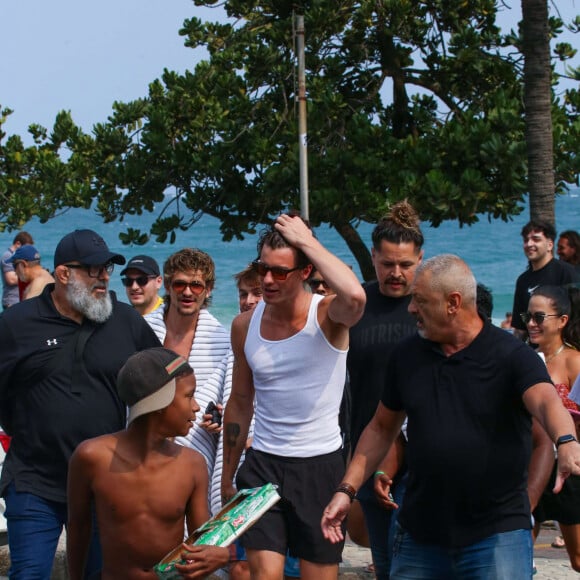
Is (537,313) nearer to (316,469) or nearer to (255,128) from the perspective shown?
(316,469)

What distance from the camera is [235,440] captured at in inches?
211

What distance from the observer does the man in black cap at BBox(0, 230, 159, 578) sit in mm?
5234

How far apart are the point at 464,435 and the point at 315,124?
1101 centimetres

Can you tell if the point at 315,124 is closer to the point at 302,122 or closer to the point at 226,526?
the point at 302,122

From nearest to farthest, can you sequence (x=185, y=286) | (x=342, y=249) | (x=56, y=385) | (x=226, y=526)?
1. (x=226, y=526)
2. (x=56, y=385)
3. (x=185, y=286)
4. (x=342, y=249)

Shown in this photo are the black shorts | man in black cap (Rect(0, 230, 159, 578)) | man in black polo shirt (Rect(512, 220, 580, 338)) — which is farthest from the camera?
man in black polo shirt (Rect(512, 220, 580, 338))

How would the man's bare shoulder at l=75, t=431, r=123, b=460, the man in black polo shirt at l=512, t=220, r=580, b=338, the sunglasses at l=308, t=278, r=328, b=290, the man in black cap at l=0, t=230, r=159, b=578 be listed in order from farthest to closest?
the man in black polo shirt at l=512, t=220, r=580, b=338 → the sunglasses at l=308, t=278, r=328, b=290 → the man in black cap at l=0, t=230, r=159, b=578 → the man's bare shoulder at l=75, t=431, r=123, b=460

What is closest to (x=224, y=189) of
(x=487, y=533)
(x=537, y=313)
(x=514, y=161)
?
(x=514, y=161)

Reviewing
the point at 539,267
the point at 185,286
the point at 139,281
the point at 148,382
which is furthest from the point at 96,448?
the point at 539,267

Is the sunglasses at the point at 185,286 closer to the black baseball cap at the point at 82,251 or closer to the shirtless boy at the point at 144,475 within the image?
the black baseball cap at the point at 82,251

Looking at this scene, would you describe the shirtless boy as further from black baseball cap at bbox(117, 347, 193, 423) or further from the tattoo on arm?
the tattoo on arm

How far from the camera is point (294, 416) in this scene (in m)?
5.02

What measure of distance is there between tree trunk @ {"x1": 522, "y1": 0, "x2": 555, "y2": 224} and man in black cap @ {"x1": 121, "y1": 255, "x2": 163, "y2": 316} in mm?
5823

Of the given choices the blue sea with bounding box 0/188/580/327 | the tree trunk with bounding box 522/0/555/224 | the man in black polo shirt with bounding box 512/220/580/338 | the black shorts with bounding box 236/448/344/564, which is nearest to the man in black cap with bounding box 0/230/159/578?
the black shorts with bounding box 236/448/344/564
